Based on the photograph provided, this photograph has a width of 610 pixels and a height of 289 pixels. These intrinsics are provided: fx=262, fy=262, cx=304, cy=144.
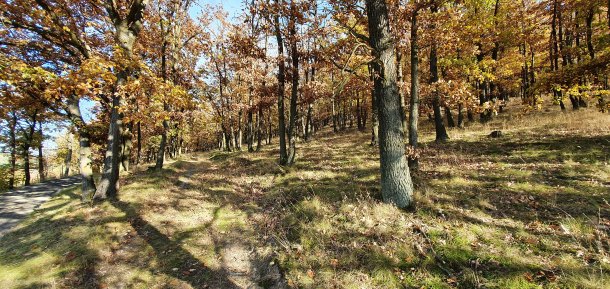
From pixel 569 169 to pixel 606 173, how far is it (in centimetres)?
78

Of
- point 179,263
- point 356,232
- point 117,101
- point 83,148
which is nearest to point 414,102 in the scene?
point 356,232

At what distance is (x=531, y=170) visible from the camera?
337 inches

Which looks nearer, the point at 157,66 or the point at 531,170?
the point at 531,170

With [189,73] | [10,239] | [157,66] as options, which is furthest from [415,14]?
[189,73]

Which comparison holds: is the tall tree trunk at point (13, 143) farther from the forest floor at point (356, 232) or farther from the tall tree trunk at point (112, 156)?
the tall tree trunk at point (112, 156)

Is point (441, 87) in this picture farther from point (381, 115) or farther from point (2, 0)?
point (2, 0)

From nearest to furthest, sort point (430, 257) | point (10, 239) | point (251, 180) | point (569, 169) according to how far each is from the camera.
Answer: point (430, 257)
point (569, 169)
point (10, 239)
point (251, 180)

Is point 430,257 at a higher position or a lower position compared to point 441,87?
lower

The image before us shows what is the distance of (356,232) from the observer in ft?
20.8

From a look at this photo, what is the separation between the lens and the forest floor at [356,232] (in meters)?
4.74

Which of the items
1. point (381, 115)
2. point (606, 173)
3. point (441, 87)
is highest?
point (441, 87)

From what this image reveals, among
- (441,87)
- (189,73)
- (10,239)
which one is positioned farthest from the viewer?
(189,73)

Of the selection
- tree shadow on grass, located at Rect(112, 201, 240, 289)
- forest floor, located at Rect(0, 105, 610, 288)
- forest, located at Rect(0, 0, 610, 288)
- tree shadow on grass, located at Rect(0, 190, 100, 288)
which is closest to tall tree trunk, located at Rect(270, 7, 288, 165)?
forest, located at Rect(0, 0, 610, 288)

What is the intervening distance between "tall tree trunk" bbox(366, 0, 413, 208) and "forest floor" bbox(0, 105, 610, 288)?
1.80 ft
